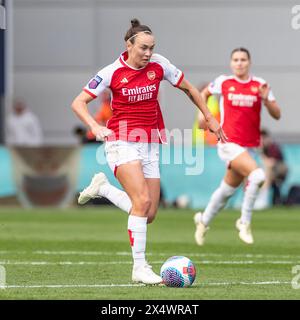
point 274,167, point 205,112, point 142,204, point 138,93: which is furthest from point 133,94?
point 274,167

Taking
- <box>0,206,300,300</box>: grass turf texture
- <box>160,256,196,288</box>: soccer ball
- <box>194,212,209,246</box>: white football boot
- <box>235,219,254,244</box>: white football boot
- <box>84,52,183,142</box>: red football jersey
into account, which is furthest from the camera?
<box>194,212,209,246</box>: white football boot

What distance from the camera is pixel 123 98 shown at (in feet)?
36.2

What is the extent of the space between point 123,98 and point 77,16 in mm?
21465

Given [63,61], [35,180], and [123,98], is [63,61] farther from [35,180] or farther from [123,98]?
[123,98]

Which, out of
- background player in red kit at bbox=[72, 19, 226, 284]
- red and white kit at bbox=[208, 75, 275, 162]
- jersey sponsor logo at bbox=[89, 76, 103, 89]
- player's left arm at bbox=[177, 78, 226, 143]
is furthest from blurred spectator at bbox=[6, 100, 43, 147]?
jersey sponsor logo at bbox=[89, 76, 103, 89]

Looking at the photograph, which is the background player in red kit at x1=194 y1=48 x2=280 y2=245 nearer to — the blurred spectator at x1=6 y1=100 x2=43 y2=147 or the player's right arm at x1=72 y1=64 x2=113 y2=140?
the player's right arm at x1=72 y1=64 x2=113 y2=140

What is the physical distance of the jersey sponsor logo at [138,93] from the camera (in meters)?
11.0

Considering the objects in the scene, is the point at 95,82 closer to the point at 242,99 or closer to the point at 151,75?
the point at 151,75

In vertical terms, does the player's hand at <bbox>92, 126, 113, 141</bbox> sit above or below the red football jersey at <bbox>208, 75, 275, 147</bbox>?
below

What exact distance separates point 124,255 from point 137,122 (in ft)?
11.4

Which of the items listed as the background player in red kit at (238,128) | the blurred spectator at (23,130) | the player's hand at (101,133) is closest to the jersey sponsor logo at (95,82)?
the player's hand at (101,133)

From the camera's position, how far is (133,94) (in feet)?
36.1

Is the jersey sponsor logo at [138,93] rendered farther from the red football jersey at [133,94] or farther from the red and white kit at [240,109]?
the red and white kit at [240,109]

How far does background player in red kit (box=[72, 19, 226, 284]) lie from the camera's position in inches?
425
